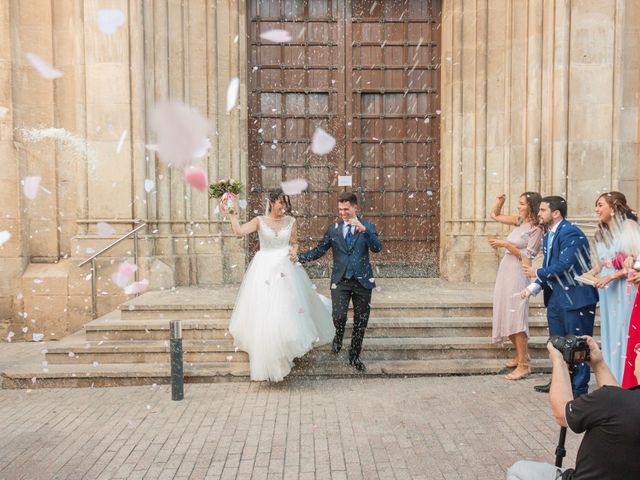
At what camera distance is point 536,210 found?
622cm

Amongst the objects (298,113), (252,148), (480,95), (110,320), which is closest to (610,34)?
(480,95)

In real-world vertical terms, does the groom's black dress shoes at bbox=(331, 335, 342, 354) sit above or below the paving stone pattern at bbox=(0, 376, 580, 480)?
above

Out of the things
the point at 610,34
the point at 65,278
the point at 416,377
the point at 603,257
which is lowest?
the point at 416,377

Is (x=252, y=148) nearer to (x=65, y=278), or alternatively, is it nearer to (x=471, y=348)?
(x=65, y=278)

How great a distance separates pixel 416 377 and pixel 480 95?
5.96 m

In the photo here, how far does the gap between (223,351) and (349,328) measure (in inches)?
65.4

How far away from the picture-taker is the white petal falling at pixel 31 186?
9.43m

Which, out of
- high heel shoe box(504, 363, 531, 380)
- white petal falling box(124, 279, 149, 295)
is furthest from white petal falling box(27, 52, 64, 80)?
high heel shoe box(504, 363, 531, 380)

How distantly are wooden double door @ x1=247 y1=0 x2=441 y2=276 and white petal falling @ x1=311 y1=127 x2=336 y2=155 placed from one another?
0.09 m

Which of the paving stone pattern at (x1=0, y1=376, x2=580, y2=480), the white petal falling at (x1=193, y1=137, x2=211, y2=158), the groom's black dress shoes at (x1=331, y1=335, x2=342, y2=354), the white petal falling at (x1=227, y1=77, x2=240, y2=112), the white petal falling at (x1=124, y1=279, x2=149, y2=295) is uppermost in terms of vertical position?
the white petal falling at (x1=227, y1=77, x2=240, y2=112)

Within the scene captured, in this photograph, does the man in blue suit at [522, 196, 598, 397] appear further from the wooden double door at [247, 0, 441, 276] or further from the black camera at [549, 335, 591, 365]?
the wooden double door at [247, 0, 441, 276]

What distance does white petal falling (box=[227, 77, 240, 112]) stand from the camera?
10633 mm

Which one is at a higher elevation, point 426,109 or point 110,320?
point 426,109

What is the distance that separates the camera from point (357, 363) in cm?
676
